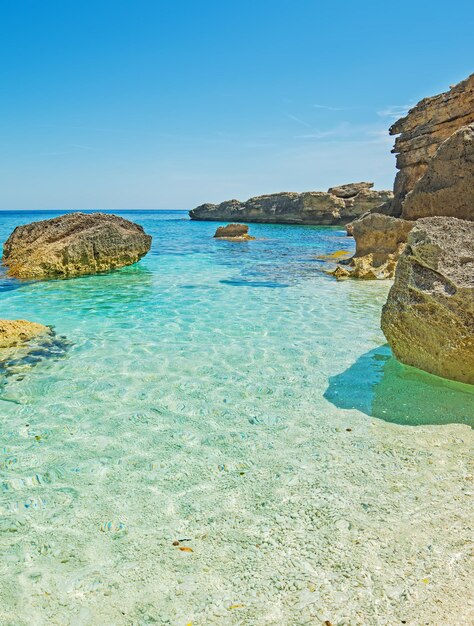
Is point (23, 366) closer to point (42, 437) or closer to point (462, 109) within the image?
point (42, 437)

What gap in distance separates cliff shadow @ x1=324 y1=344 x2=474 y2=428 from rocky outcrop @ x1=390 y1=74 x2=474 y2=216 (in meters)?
11.0

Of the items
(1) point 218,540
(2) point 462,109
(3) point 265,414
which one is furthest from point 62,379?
(2) point 462,109

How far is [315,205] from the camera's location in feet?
186

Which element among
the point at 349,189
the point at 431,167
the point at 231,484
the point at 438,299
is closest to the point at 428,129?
the point at 431,167

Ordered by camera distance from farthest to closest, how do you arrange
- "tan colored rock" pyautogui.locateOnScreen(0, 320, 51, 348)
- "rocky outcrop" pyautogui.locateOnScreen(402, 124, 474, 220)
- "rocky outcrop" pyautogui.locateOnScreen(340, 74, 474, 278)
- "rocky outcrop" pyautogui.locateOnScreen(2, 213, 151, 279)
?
1. "rocky outcrop" pyautogui.locateOnScreen(2, 213, 151, 279)
2. "rocky outcrop" pyautogui.locateOnScreen(340, 74, 474, 278)
3. "rocky outcrop" pyautogui.locateOnScreen(402, 124, 474, 220)
4. "tan colored rock" pyautogui.locateOnScreen(0, 320, 51, 348)

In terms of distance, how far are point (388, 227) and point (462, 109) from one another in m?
6.89

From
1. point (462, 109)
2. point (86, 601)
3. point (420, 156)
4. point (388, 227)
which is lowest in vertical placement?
point (86, 601)

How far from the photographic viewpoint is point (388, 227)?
42.0ft

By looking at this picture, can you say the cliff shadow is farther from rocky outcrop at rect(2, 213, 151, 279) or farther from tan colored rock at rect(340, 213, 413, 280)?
rocky outcrop at rect(2, 213, 151, 279)

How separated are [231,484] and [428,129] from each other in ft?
57.4

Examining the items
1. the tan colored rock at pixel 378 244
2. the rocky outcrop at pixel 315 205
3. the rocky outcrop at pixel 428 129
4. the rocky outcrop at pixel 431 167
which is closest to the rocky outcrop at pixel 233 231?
the rocky outcrop at pixel 431 167

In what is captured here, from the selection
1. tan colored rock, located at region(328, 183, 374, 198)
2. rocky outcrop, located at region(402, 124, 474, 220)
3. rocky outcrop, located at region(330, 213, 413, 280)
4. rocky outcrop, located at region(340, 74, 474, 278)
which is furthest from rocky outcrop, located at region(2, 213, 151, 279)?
tan colored rock, located at region(328, 183, 374, 198)

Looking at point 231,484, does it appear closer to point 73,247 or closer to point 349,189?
point 73,247

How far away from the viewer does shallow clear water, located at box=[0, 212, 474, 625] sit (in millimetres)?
2172
